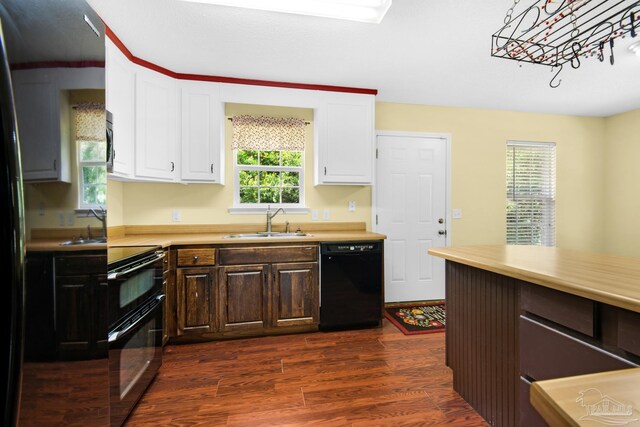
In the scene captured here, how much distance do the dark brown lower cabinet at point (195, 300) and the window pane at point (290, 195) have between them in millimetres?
1200

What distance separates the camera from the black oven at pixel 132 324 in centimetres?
145

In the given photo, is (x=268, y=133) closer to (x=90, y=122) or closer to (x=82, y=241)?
(x=90, y=122)

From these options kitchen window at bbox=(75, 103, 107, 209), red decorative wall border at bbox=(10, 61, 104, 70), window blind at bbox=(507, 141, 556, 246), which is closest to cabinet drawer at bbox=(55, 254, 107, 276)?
kitchen window at bbox=(75, 103, 107, 209)

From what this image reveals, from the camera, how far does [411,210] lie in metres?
3.69

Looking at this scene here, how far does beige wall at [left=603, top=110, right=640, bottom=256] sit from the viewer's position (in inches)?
152

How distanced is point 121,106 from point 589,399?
10.0 feet

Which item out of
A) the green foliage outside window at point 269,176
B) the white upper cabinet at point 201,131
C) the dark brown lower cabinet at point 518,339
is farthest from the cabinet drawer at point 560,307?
the white upper cabinet at point 201,131

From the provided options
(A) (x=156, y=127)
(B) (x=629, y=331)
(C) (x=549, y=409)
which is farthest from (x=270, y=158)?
(C) (x=549, y=409)

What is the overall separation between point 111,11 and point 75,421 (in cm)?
245

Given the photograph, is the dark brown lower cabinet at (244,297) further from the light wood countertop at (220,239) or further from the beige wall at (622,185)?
the beige wall at (622,185)

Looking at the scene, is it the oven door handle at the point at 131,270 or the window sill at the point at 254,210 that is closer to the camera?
the oven door handle at the point at 131,270

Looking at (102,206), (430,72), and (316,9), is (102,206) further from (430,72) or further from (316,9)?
(430,72)

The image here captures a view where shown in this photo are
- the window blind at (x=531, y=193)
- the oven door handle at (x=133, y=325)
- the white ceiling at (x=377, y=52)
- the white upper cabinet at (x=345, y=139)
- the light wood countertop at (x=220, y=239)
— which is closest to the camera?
the oven door handle at (x=133, y=325)

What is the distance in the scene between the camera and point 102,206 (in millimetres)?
904
